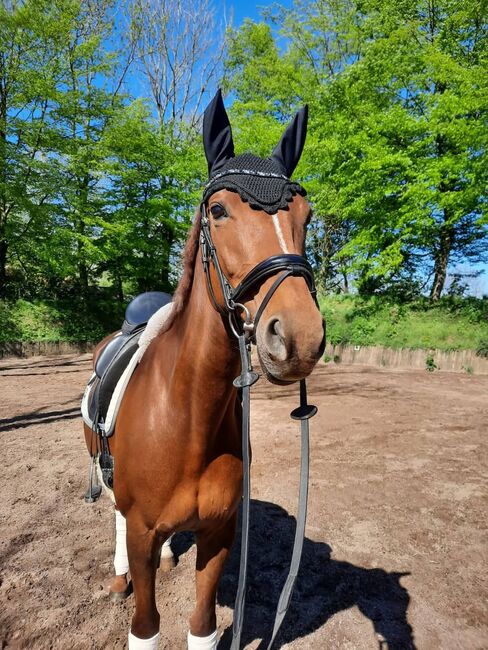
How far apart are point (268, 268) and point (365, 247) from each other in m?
15.5

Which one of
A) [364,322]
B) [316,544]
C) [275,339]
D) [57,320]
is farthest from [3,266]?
[275,339]

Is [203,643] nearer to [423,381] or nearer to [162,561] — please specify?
[162,561]

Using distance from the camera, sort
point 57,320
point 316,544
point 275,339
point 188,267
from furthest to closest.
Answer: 1. point 57,320
2. point 316,544
3. point 188,267
4. point 275,339

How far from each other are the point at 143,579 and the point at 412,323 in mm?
15129

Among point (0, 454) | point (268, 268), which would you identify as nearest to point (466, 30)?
point (268, 268)

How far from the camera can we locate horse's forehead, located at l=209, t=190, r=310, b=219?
142 cm

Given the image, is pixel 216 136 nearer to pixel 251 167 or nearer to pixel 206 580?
pixel 251 167

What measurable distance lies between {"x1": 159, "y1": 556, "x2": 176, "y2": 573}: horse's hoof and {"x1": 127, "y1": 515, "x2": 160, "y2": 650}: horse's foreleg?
1335 mm

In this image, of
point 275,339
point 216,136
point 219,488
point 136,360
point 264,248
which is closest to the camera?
point 275,339

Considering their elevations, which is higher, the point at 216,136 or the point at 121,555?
the point at 216,136

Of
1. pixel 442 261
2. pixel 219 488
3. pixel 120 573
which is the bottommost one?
pixel 120 573

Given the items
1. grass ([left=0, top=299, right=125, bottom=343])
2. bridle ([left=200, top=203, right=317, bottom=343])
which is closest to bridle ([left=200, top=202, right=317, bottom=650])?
bridle ([left=200, top=203, right=317, bottom=343])

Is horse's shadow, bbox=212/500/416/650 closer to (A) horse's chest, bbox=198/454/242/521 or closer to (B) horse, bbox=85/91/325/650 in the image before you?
(B) horse, bbox=85/91/325/650

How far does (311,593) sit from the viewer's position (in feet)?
10.2
